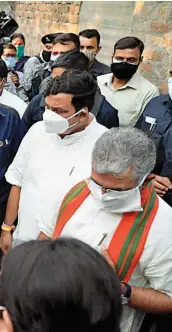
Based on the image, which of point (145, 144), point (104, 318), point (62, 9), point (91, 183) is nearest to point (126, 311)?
point (91, 183)

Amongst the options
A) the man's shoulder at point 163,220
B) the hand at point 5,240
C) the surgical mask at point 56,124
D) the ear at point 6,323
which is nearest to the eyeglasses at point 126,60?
the surgical mask at point 56,124

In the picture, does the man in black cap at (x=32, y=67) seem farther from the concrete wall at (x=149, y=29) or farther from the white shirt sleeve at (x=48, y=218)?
the white shirt sleeve at (x=48, y=218)

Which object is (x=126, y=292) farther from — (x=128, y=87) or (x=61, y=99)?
(x=128, y=87)

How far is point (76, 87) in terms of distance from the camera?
2.30 m

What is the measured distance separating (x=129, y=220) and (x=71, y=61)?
1.57 meters

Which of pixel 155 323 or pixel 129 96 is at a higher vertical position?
pixel 129 96

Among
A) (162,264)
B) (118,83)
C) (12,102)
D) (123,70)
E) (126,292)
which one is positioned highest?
(123,70)

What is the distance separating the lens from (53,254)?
3.30ft

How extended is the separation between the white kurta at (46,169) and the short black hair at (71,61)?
2.26 feet

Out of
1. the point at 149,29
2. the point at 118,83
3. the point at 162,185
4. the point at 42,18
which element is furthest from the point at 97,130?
the point at 42,18

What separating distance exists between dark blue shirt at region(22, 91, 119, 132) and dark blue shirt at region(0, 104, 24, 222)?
8.4 inches

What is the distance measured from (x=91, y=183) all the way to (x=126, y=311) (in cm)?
57

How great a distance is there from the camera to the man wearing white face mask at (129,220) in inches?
65.1

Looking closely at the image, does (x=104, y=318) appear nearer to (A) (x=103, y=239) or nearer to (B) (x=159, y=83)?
→ (A) (x=103, y=239)
